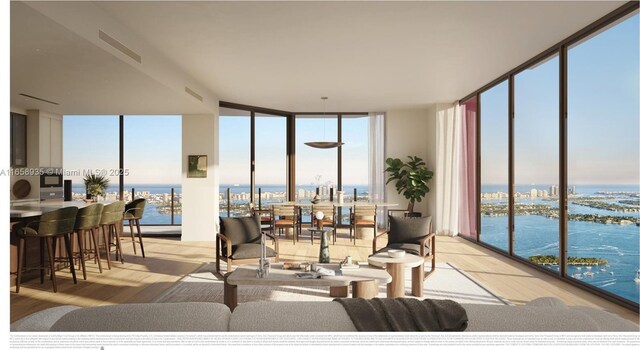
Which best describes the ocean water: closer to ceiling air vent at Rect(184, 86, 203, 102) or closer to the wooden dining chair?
the wooden dining chair

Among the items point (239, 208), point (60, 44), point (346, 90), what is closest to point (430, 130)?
point (346, 90)

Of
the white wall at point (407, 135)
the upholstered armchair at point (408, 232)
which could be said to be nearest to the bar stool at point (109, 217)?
the upholstered armchair at point (408, 232)

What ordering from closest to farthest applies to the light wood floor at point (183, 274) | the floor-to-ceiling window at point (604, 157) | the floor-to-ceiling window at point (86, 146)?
the light wood floor at point (183, 274) < the floor-to-ceiling window at point (604, 157) < the floor-to-ceiling window at point (86, 146)

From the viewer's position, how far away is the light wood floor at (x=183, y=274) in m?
4.76

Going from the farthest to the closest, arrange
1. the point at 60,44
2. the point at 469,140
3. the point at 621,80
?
1. the point at 469,140
2. the point at 621,80
3. the point at 60,44

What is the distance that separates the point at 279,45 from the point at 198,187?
4.56m

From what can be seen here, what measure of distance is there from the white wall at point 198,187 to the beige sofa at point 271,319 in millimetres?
7896

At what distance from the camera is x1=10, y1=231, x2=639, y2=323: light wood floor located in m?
4.76

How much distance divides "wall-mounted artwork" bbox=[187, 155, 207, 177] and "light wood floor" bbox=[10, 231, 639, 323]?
1440 mm

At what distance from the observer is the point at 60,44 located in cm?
444

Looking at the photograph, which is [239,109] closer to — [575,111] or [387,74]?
[387,74]

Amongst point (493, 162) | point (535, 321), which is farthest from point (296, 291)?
point (493, 162)

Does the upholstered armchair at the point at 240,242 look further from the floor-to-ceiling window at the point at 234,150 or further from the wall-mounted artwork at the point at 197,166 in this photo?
the floor-to-ceiling window at the point at 234,150

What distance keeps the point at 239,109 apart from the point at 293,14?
19.3 ft
